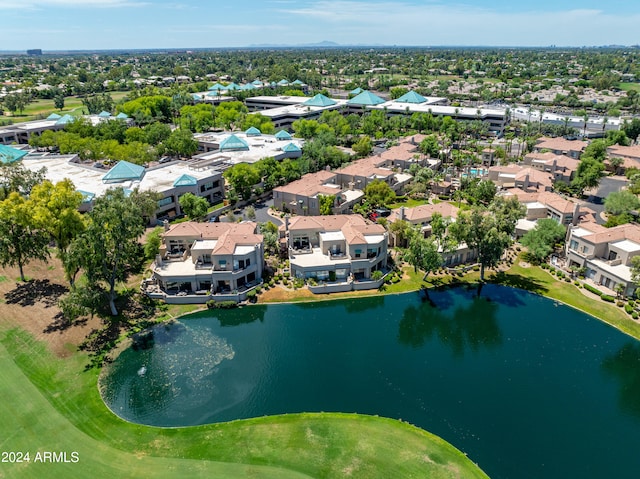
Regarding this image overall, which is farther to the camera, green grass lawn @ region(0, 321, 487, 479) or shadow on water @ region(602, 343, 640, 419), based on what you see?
shadow on water @ region(602, 343, 640, 419)

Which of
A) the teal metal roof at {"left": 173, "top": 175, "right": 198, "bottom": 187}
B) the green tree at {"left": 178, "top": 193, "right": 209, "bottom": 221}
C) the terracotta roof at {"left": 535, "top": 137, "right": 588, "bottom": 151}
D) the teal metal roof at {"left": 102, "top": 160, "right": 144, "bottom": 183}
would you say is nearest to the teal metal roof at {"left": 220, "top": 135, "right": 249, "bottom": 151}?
the teal metal roof at {"left": 102, "top": 160, "right": 144, "bottom": 183}

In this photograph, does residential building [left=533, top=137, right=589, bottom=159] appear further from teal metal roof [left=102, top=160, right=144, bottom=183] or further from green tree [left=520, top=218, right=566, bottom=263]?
teal metal roof [left=102, top=160, right=144, bottom=183]

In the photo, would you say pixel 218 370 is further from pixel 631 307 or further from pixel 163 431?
pixel 631 307

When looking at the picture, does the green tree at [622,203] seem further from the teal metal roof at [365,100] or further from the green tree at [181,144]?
the teal metal roof at [365,100]

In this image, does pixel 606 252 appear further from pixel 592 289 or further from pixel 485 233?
pixel 485 233

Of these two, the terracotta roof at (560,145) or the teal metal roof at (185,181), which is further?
the terracotta roof at (560,145)

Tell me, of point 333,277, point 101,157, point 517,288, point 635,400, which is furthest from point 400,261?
point 101,157

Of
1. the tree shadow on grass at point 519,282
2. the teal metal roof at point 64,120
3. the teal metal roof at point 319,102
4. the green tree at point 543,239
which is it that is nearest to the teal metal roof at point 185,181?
the tree shadow on grass at point 519,282
